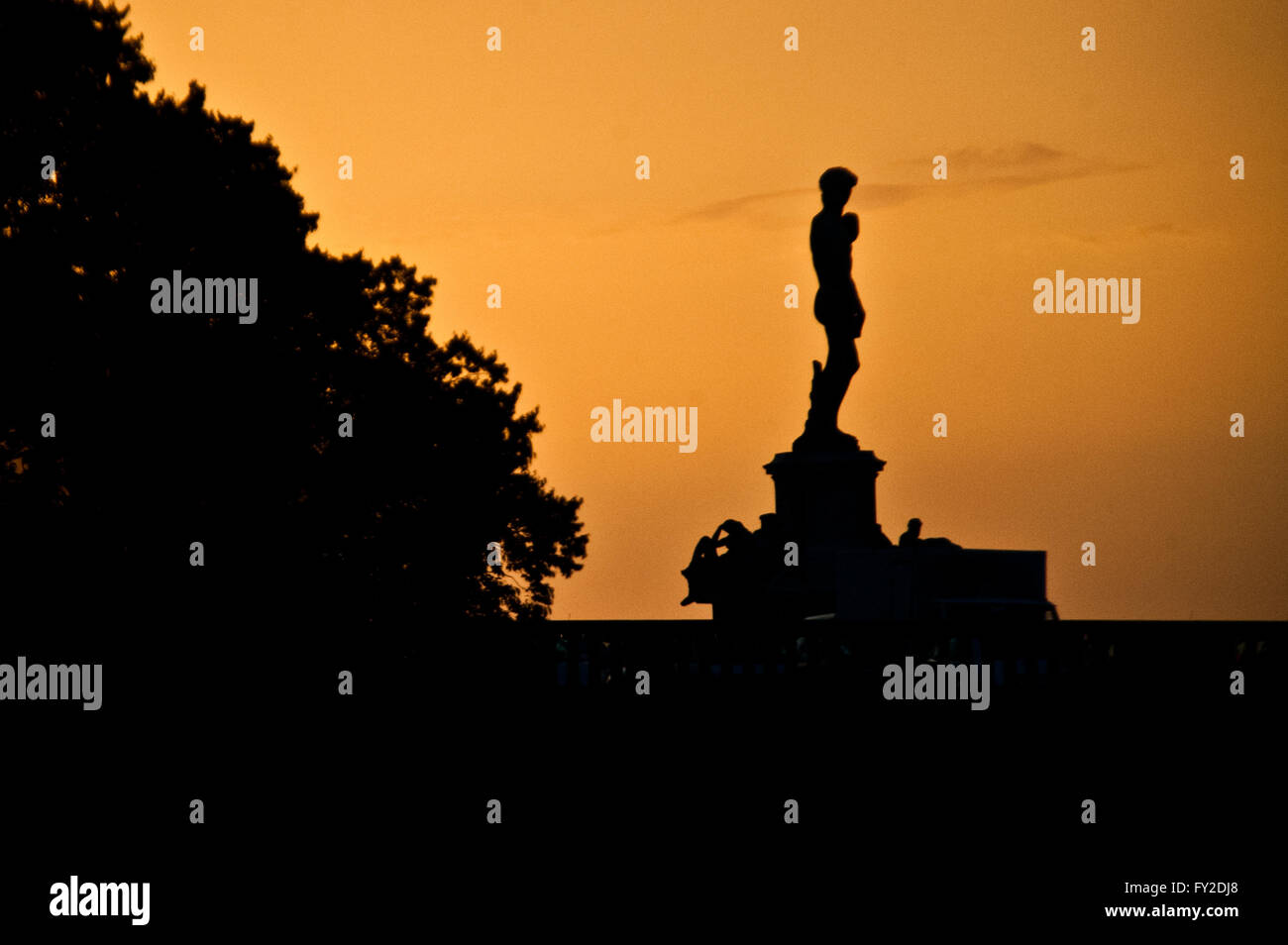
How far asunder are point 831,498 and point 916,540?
2.10 m

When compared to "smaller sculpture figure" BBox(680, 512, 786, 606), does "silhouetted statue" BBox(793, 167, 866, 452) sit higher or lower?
higher

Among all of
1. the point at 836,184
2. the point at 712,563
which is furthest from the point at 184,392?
the point at 836,184

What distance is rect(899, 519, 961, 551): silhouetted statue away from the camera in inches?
1168

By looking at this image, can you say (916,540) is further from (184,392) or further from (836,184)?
(184,392)

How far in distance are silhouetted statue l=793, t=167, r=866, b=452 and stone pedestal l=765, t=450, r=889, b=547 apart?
71 cm

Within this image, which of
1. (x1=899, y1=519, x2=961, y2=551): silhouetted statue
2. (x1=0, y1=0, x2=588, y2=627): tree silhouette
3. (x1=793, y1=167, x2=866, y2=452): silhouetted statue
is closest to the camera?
(x1=0, y1=0, x2=588, y2=627): tree silhouette

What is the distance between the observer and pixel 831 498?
3212cm

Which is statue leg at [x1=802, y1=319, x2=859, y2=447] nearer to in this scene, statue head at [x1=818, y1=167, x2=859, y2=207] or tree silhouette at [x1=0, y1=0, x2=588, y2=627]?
statue head at [x1=818, y1=167, x2=859, y2=207]

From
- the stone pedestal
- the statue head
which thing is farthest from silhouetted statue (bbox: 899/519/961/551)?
the statue head

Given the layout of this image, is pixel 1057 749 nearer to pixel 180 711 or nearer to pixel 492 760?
pixel 492 760

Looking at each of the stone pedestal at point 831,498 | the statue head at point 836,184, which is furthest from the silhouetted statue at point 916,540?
the statue head at point 836,184

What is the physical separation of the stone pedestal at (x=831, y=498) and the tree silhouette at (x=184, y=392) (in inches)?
212
